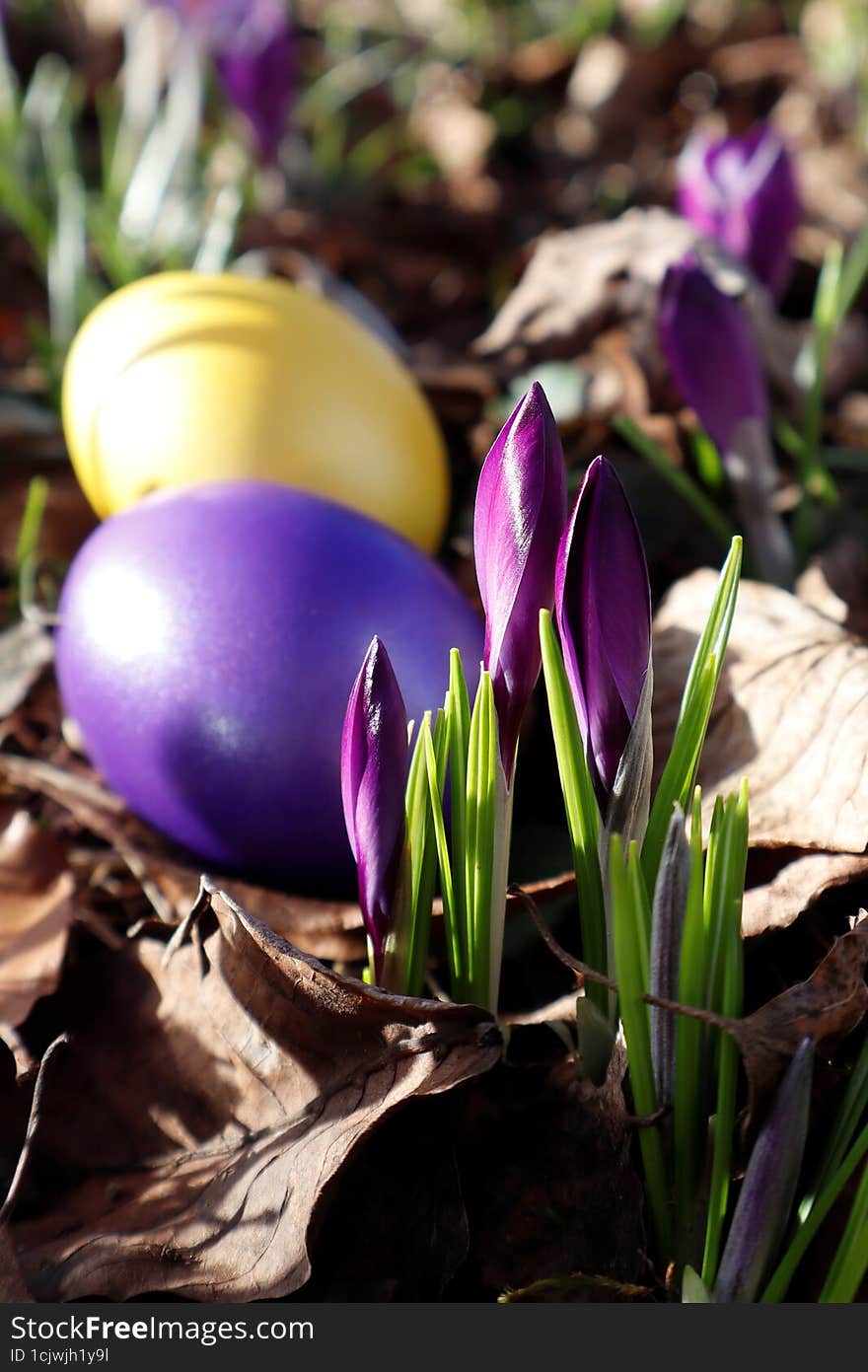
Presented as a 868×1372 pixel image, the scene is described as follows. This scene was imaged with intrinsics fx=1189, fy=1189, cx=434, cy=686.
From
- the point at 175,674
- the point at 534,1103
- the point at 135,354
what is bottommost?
the point at 534,1103

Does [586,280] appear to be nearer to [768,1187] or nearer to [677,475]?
[677,475]

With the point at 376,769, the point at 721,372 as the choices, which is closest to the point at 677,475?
the point at 721,372

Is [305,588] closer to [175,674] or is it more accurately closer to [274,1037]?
[175,674]

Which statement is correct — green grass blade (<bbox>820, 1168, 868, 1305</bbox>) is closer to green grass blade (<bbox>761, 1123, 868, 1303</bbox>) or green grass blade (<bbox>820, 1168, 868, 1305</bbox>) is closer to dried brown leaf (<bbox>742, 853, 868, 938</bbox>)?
green grass blade (<bbox>761, 1123, 868, 1303</bbox>)

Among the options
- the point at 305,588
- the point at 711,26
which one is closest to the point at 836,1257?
the point at 305,588

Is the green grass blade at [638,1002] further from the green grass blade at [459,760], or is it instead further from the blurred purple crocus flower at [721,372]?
the blurred purple crocus flower at [721,372]

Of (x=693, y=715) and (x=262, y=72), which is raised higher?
(x=262, y=72)

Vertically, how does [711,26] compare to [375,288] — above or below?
above
